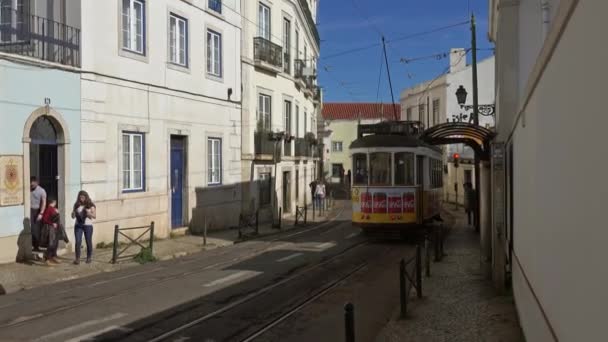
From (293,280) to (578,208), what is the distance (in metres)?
9.33

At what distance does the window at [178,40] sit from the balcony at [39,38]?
185 inches

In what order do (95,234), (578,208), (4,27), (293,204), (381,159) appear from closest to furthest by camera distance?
(578,208) < (4,27) < (95,234) < (381,159) < (293,204)

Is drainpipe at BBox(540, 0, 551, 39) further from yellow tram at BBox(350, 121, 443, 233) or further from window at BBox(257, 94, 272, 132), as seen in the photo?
window at BBox(257, 94, 272, 132)

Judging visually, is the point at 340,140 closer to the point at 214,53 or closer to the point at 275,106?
the point at 275,106

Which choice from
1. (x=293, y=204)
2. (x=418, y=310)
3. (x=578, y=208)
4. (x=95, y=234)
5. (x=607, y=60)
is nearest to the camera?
(x=607, y=60)

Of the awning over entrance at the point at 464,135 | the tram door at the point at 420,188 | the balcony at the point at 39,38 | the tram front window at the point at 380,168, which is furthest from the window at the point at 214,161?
the awning over entrance at the point at 464,135

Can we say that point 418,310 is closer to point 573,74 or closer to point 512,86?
point 512,86

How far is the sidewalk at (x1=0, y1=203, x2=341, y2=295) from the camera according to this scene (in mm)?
11658

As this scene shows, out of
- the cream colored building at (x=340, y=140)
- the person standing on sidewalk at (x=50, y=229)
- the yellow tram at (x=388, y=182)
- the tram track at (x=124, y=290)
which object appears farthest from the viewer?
the cream colored building at (x=340, y=140)

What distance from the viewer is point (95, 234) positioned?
16031mm

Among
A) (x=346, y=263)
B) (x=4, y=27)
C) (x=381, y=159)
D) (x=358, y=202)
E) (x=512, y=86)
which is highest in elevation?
(x=4, y=27)

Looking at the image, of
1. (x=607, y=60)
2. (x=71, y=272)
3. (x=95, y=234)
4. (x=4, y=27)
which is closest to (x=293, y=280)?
(x=71, y=272)

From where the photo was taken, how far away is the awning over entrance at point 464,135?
12.9m

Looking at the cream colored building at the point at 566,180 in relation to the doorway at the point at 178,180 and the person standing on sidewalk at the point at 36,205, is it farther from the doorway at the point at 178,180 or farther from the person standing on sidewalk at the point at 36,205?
the doorway at the point at 178,180
